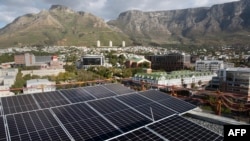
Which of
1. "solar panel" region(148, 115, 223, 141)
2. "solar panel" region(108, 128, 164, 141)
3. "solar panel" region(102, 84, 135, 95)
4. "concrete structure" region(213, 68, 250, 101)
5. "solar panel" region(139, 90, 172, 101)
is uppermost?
"solar panel" region(102, 84, 135, 95)

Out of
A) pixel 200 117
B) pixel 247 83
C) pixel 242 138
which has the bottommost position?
pixel 247 83

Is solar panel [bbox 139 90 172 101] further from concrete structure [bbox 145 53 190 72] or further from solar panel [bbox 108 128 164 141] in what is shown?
concrete structure [bbox 145 53 190 72]

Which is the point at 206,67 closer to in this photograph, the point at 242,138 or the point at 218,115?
the point at 218,115


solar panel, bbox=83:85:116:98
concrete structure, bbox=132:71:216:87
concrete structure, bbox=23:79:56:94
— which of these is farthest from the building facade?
solar panel, bbox=83:85:116:98

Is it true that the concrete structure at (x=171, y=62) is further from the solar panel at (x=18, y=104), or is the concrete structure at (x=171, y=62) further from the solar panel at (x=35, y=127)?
the solar panel at (x=35, y=127)

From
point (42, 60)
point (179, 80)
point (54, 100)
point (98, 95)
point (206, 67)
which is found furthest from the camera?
point (42, 60)

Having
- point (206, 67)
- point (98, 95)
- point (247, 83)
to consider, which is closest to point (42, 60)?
point (206, 67)

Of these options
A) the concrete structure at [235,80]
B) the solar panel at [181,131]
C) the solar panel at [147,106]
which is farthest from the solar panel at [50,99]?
the concrete structure at [235,80]

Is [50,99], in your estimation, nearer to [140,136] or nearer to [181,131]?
[140,136]
